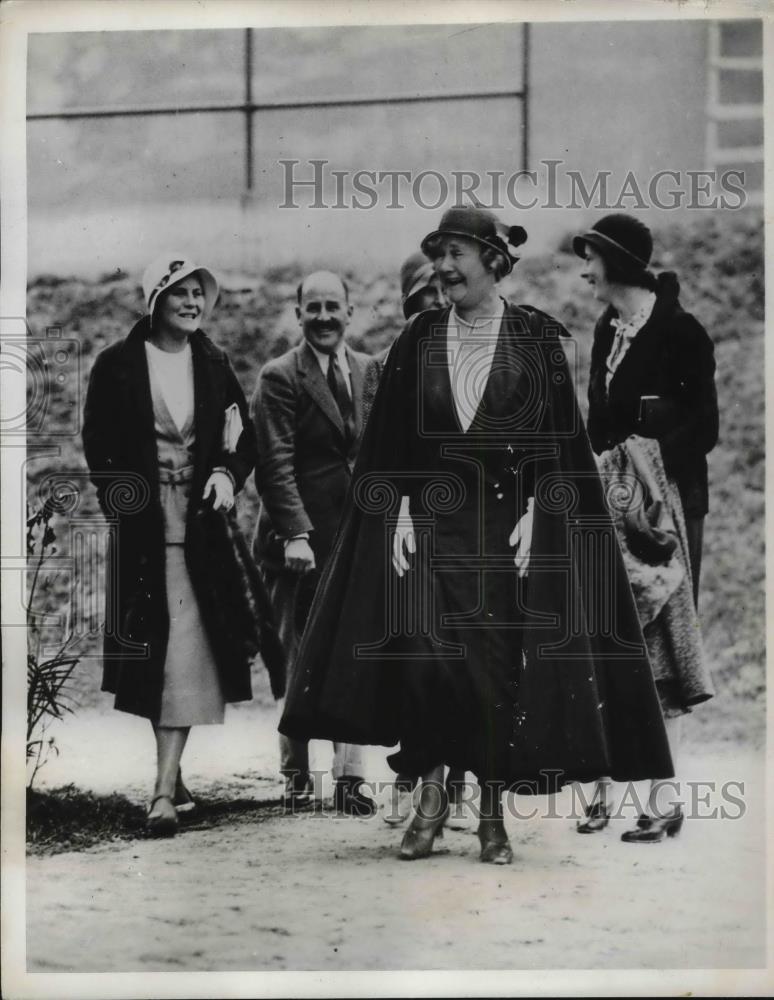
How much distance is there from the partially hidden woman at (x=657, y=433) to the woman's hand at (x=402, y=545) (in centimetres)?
79

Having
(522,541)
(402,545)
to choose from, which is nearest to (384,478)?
(402,545)

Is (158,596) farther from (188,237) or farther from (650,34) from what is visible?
(650,34)

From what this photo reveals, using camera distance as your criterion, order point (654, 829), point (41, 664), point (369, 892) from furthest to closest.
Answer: point (41, 664), point (654, 829), point (369, 892)

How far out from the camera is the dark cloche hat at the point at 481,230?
5227 millimetres

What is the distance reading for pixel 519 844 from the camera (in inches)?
203

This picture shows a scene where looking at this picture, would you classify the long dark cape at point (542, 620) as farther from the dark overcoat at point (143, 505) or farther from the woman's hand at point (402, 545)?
the dark overcoat at point (143, 505)

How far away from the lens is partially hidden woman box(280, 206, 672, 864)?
5.09 meters

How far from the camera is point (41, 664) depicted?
209 inches

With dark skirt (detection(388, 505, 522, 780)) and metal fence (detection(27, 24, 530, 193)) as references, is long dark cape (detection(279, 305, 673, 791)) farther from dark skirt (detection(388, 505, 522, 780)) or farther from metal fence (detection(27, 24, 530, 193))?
metal fence (detection(27, 24, 530, 193))

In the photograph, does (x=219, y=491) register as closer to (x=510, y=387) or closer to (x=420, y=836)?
(x=510, y=387)

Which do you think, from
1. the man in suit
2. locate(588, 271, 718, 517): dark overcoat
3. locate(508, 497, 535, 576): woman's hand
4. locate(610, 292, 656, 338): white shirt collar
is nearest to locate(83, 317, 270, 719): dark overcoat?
the man in suit

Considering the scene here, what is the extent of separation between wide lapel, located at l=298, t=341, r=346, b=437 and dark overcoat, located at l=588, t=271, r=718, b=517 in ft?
3.27

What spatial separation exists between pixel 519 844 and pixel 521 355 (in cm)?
189

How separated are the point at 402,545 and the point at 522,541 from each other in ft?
1.51
